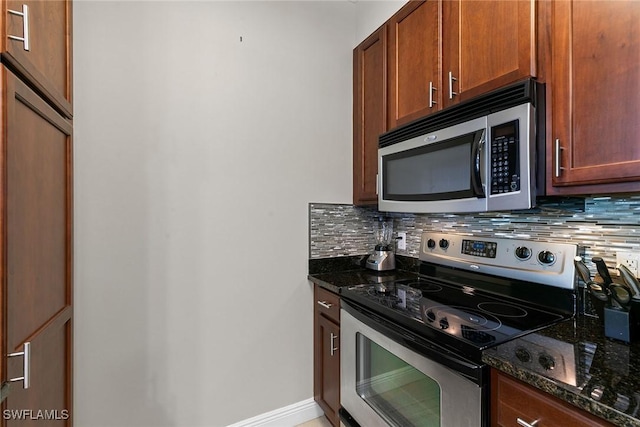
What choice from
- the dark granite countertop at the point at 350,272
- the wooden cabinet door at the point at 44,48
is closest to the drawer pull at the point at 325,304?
the dark granite countertop at the point at 350,272

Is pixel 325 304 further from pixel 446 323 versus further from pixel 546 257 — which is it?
pixel 546 257

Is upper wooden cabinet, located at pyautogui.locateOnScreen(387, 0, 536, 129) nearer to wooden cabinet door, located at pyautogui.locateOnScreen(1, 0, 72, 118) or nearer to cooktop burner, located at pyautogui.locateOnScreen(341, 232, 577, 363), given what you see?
cooktop burner, located at pyautogui.locateOnScreen(341, 232, 577, 363)

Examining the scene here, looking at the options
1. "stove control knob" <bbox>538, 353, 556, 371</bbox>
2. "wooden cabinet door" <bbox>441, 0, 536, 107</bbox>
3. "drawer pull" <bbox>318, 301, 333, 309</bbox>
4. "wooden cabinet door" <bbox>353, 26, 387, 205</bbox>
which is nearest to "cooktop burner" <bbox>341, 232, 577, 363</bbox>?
"stove control knob" <bbox>538, 353, 556, 371</bbox>

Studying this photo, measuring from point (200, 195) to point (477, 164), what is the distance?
1.35m

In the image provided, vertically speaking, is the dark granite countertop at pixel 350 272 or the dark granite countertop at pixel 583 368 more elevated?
the dark granite countertop at pixel 350 272

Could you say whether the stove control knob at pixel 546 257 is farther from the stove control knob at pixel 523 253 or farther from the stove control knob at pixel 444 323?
the stove control knob at pixel 444 323

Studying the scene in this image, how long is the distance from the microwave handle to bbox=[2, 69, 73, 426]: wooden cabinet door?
4.72ft

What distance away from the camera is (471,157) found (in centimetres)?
123

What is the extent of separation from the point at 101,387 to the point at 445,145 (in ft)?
6.42

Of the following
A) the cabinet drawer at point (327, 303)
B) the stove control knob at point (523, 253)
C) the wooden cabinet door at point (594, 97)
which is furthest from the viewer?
the cabinet drawer at point (327, 303)

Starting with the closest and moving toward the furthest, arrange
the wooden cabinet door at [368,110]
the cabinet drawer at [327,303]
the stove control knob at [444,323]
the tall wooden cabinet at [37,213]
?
the tall wooden cabinet at [37,213] < the stove control knob at [444,323] < the cabinet drawer at [327,303] < the wooden cabinet door at [368,110]

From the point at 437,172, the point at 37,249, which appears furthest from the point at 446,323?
the point at 37,249

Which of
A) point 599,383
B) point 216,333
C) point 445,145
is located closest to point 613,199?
point 445,145

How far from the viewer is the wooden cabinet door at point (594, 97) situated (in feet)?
2.87
